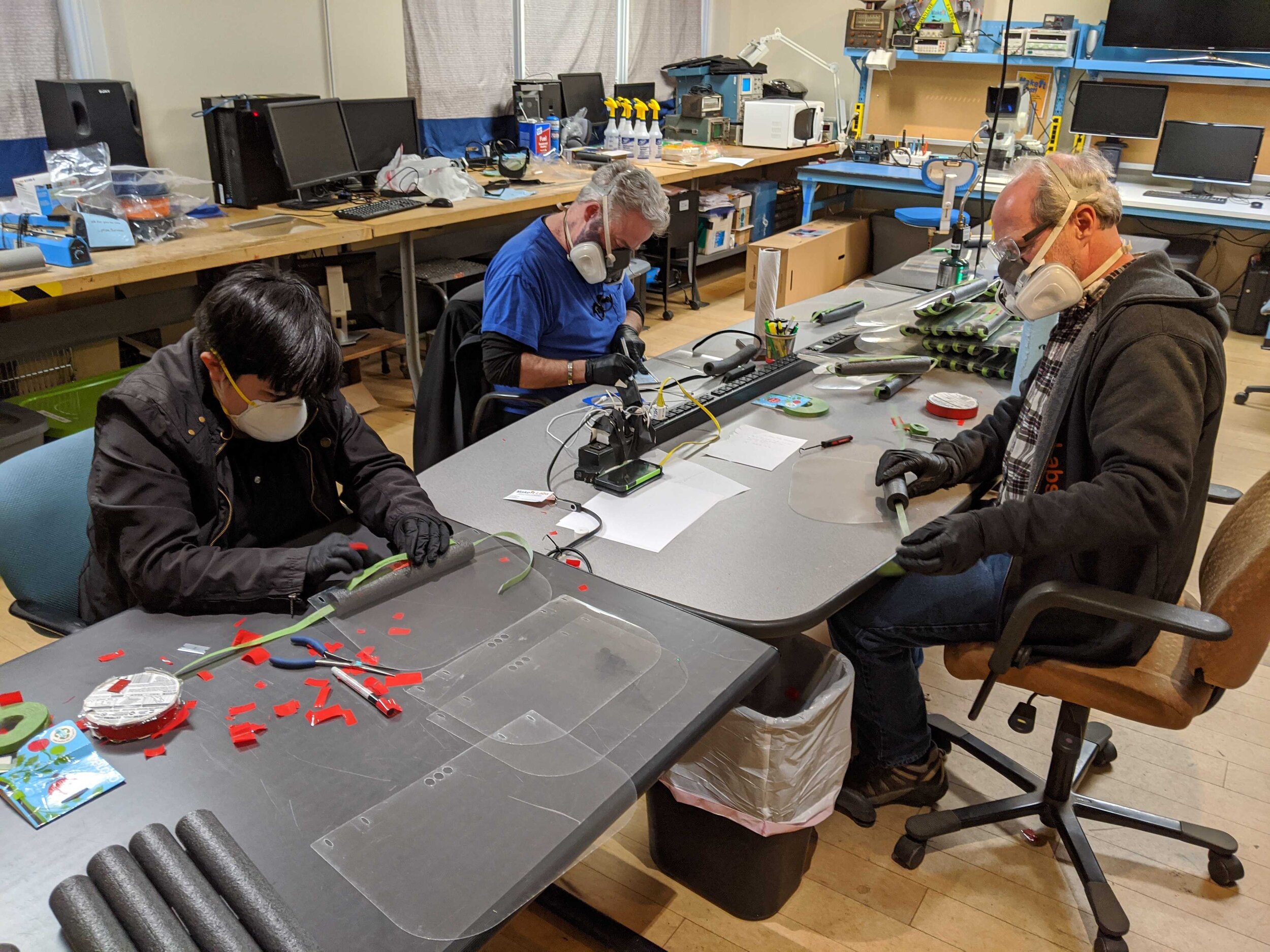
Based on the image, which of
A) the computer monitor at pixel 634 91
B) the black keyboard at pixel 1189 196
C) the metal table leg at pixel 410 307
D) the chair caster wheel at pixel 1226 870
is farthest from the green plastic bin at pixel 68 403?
the black keyboard at pixel 1189 196

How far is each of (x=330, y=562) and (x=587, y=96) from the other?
490 centimetres

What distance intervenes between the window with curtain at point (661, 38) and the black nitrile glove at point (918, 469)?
5347mm

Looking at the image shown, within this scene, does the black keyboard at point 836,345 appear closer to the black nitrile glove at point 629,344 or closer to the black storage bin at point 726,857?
the black nitrile glove at point 629,344

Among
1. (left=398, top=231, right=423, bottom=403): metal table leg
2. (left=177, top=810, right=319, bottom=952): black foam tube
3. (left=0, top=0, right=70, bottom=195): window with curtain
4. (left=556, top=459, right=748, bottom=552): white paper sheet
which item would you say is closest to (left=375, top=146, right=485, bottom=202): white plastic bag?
(left=398, top=231, right=423, bottom=403): metal table leg

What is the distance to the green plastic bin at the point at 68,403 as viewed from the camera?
3.26 metres

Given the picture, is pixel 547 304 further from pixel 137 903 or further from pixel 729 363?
pixel 137 903

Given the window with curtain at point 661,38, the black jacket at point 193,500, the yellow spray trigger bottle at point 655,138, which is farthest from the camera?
the window with curtain at point 661,38

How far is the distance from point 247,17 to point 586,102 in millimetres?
2138

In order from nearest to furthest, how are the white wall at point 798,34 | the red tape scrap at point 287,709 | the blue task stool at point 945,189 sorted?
the red tape scrap at point 287,709 < the blue task stool at point 945,189 < the white wall at point 798,34

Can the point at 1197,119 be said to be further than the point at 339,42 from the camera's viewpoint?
Yes

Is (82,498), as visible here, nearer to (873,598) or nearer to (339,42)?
(873,598)

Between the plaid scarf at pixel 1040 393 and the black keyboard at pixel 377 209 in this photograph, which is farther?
the black keyboard at pixel 377 209

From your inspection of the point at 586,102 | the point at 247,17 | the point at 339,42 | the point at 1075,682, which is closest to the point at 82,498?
the point at 1075,682

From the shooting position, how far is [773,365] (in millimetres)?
2385
